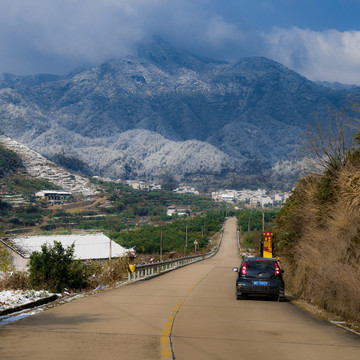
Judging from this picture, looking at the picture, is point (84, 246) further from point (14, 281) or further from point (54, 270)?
point (14, 281)

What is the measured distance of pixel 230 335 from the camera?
11172 mm

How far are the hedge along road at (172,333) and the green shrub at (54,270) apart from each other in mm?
4132

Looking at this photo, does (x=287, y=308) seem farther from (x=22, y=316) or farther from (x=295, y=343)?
(x=22, y=316)

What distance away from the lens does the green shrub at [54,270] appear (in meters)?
21.4

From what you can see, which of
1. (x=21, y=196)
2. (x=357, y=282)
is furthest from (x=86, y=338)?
(x=21, y=196)

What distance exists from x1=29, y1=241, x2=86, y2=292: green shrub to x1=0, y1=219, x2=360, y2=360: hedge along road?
4132mm

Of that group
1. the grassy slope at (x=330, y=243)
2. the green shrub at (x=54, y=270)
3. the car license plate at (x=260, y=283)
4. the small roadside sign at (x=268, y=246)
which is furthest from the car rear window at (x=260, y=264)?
the small roadside sign at (x=268, y=246)

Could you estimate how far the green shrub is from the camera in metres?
21.4

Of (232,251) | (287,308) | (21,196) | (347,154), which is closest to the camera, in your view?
(287,308)

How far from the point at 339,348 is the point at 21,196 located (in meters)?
180

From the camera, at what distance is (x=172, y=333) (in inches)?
440

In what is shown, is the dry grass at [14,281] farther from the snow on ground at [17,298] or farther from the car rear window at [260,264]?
the car rear window at [260,264]

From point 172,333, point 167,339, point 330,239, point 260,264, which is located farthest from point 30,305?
point 330,239

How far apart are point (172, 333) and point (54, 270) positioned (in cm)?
1146
